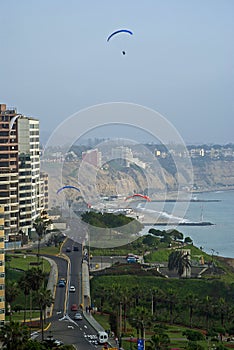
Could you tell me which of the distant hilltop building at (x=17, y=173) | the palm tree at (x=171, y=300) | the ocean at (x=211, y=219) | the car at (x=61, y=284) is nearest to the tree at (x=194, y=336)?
the palm tree at (x=171, y=300)

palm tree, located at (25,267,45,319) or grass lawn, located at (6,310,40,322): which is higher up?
palm tree, located at (25,267,45,319)

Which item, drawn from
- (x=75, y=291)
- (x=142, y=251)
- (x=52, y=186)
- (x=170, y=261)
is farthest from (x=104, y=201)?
(x=75, y=291)

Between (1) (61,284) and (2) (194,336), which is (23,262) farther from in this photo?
(2) (194,336)

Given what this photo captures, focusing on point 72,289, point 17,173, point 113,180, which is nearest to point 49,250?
point 17,173

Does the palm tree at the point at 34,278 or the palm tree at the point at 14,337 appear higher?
the palm tree at the point at 34,278

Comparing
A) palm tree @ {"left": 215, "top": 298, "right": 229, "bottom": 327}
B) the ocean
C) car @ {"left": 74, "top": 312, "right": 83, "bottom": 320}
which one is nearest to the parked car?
car @ {"left": 74, "top": 312, "right": 83, "bottom": 320}

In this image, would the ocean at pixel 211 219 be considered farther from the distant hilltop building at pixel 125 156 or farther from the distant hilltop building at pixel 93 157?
the distant hilltop building at pixel 93 157

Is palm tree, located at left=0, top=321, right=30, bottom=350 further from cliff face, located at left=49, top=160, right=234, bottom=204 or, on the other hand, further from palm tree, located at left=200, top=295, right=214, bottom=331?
cliff face, located at left=49, top=160, right=234, bottom=204

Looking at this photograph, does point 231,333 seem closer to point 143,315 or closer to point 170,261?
point 143,315
